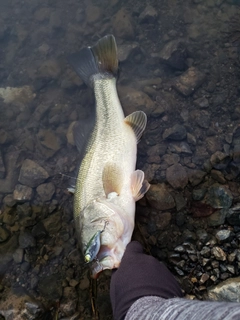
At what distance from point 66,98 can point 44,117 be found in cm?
37

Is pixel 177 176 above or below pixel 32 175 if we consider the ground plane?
below

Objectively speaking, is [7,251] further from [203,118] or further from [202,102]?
[202,102]

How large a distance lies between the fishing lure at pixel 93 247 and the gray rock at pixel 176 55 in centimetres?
227

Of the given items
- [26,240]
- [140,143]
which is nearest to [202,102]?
[140,143]

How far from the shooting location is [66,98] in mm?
3971

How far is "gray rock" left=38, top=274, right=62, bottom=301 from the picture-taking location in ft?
9.46

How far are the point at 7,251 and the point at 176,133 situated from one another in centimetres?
214

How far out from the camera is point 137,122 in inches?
125

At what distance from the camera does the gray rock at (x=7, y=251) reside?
3113mm

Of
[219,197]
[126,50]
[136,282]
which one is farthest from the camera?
[126,50]

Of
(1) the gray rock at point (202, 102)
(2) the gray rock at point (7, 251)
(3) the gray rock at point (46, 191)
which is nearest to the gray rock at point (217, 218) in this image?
(1) the gray rock at point (202, 102)

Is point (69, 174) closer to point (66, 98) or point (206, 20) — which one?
point (66, 98)

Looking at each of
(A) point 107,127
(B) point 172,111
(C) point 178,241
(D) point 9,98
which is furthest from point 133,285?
(D) point 9,98

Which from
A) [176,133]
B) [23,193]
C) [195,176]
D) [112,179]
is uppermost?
[112,179]
